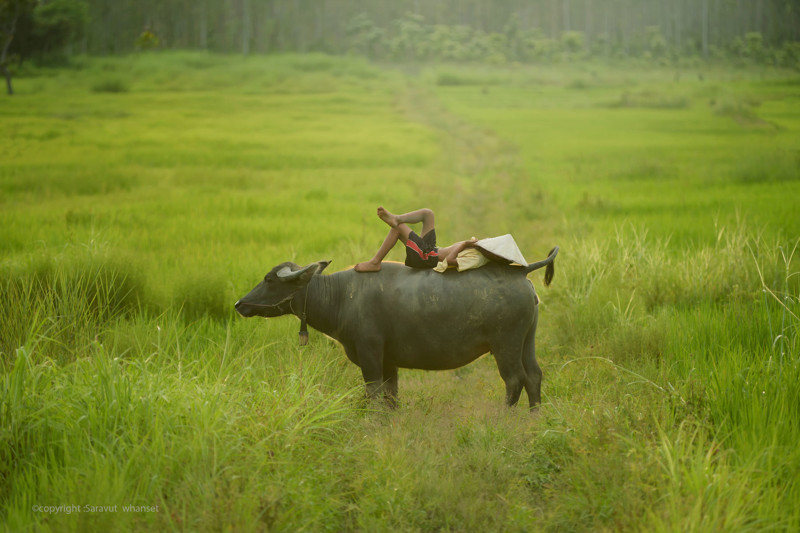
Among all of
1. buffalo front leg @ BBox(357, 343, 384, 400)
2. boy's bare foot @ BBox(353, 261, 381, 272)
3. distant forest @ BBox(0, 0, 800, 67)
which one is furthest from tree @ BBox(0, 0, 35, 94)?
distant forest @ BBox(0, 0, 800, 67)

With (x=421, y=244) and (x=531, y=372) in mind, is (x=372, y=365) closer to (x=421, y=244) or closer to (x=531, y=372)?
(x=421, y=244)

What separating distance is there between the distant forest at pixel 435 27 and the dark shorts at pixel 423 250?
27667 millimetres

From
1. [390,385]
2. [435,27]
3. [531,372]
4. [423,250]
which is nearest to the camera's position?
[423,250]

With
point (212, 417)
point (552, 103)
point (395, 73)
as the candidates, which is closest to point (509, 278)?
point (212, 417)

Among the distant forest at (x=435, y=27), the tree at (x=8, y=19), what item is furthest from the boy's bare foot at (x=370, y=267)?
the distant forest at (x=435, y=27)

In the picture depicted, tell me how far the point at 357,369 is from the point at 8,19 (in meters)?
10.5

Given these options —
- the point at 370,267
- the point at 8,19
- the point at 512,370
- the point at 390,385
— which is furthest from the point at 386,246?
the point at 8,19

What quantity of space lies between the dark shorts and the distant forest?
90.8ft

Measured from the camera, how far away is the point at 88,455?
3.23 m

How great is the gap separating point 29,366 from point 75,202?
327 inches

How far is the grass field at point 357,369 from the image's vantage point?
3.06 meters

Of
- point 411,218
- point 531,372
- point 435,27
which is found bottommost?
point 531,372

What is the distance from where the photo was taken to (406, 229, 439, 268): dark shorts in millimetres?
4285

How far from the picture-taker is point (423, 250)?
4.30m
